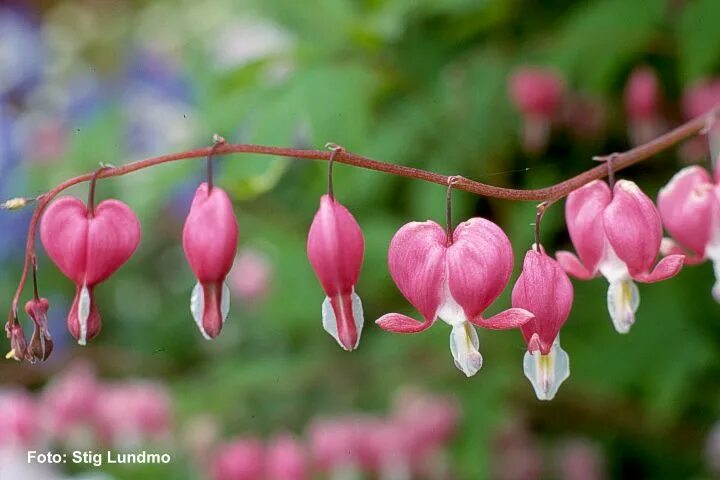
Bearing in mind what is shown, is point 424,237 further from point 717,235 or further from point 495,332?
point 495,332

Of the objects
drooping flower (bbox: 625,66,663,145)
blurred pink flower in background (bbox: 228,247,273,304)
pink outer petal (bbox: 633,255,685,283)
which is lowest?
pink outer petal (bbox: 633,255,685,283)

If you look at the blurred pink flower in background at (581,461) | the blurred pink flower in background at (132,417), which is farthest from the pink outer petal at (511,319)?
the blurred pink flower in background at (581,461)

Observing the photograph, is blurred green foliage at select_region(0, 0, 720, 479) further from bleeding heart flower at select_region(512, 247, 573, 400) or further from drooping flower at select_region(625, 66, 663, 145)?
bleeding heart flower at select_region(512, 247, 573, 400)

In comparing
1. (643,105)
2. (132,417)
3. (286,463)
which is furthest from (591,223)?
(132,417)

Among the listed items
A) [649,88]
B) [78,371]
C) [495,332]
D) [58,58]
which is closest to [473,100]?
[649,88]

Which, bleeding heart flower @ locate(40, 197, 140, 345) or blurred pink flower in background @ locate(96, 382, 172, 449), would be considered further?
blurred pink flower in background @ locate(96, 382, 172, 449)

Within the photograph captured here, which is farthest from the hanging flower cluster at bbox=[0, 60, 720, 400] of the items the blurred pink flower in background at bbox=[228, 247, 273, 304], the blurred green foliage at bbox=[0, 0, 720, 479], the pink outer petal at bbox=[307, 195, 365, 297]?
the blurred pink flower in background at bbox=[228, 247, 273, 304]

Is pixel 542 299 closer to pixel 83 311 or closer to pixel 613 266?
pixel 613 266
